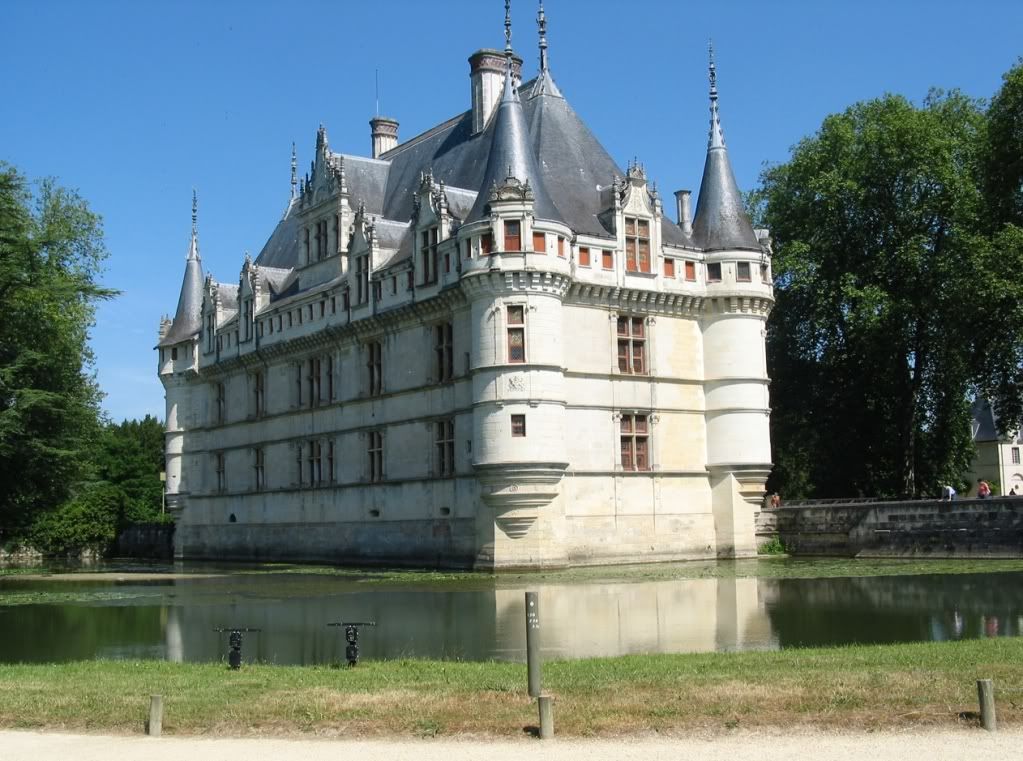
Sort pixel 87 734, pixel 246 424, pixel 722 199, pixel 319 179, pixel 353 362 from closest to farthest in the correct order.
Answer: pixel 87 734 → pixel 722 199 → pixel 353 362 → pixel 319 179 → pixel 246 424

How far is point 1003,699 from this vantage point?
9.59 m

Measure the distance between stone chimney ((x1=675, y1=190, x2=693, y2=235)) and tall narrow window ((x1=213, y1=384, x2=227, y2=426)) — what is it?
19715mm

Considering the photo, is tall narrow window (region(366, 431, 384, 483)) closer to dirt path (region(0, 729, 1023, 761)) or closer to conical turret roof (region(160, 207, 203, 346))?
conical turret roof (region(160, 207, 203, 346))

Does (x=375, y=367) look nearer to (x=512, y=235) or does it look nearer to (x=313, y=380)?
(x=313, y=380)

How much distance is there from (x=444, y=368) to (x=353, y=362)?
5.38 m

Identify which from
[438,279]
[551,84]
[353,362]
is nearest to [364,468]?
[353,362]

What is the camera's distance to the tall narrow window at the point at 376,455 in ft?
123

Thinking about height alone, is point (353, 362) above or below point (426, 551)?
above

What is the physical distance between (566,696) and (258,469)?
3569cm

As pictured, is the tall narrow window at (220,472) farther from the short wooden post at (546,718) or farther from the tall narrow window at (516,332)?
the short wooden post at (546,718)

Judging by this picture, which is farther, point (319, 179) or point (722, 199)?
point (319, 179)

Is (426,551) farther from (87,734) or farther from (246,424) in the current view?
(87,734)

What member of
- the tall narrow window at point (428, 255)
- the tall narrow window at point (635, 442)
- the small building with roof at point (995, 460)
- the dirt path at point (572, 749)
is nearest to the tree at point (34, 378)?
the tall narrow window at point (428, 255)

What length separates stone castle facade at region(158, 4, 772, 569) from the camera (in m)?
31.3
